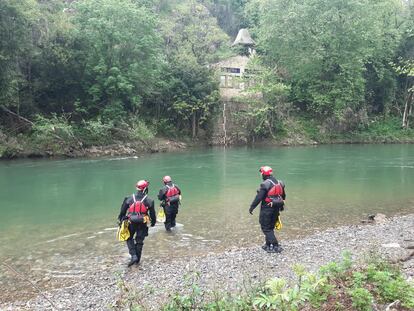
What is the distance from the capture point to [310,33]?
4847cm

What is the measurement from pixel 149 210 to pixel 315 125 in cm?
4257

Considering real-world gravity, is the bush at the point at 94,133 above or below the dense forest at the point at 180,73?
below

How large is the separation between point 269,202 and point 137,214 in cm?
321

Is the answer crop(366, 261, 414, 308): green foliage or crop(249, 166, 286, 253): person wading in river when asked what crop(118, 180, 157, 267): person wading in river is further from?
crop(366, 261, 414, 308): green foliage

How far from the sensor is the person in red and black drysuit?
13.0m

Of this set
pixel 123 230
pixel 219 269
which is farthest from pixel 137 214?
pixel 219 269

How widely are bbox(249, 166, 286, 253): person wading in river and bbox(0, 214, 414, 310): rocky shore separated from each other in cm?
40

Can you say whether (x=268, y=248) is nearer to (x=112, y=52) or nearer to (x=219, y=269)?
(x=219, y=269)

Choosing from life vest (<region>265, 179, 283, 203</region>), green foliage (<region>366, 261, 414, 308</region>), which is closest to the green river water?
life vest (<region>265, 179, 283, 203</region>)

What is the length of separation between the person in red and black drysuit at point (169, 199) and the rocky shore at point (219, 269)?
258cm

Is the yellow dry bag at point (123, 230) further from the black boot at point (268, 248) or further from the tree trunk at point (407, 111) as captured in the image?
the tree trunk at point (407, 111)

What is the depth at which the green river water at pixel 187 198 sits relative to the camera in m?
12.1

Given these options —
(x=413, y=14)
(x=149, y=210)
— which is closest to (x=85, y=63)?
(x=149, y=210)

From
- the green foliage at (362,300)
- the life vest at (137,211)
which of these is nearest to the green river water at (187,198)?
the life vest at (137,211)
